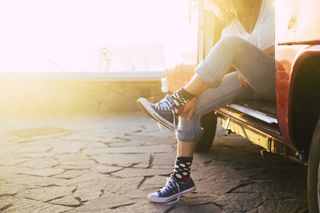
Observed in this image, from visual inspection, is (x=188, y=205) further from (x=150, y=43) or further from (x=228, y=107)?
(x=150, y=43)

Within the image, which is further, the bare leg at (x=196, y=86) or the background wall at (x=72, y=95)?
the background wall at (x=72, y=95)

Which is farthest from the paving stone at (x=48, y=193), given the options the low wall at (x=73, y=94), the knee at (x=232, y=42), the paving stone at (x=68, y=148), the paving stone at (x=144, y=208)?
the low wall at (x=73, y=94)

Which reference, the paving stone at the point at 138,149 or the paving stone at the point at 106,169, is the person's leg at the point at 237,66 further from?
the paving stone at the point at 138,149

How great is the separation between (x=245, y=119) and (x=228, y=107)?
0.48 metres

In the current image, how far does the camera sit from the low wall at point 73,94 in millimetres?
8336

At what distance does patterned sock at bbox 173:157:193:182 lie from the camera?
2820 millimetres

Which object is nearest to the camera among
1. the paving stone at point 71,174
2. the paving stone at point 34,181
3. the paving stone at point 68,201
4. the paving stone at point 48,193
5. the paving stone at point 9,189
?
the paving stone at point 68,201

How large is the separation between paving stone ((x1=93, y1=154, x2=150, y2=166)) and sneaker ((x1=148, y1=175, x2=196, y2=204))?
1.21 meters

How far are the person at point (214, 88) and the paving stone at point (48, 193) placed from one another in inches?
27.5

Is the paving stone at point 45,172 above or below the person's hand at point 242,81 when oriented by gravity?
below

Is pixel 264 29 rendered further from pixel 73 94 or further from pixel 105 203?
pixel 73 94

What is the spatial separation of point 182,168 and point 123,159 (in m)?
1.53

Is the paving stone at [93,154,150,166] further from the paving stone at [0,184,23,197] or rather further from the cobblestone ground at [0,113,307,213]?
the paving stone at [0,184,23,197]

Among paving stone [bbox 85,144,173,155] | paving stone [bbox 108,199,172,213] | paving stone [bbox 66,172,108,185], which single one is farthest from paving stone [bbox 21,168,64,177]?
paving stone [bbox 108,199,172,213]
